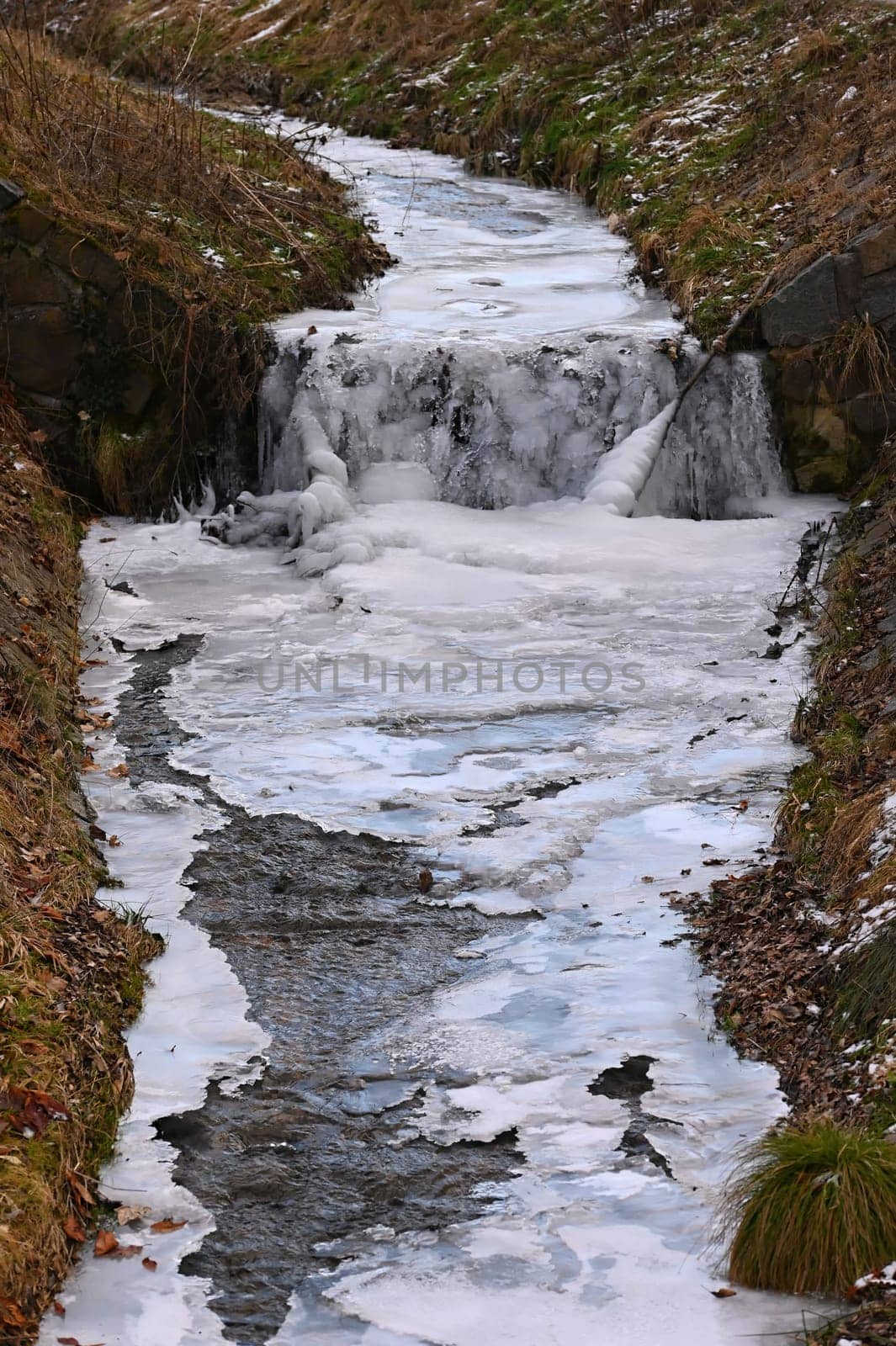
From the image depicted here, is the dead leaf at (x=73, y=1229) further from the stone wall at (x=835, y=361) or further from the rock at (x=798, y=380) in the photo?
the rock at (x=798, y=380)

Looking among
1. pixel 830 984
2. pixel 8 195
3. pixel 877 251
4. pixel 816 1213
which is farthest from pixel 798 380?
pixel 816 1213

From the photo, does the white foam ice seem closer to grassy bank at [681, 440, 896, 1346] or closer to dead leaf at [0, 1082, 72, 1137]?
dead leaf at [0, 1082, 72, 1137]

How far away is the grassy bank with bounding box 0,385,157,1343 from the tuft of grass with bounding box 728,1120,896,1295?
1.77 meters

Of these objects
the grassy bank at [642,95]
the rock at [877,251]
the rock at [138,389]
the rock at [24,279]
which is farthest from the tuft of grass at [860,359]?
the rock at [24,279]

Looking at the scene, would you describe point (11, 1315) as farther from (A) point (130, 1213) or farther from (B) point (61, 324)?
(B) point (61, 324)

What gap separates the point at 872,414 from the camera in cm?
1040

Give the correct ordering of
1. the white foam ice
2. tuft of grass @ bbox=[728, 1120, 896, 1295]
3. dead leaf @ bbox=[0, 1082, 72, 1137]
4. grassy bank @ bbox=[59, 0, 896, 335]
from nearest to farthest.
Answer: tuft of grass @ bbox=[728, 1120, 896, 1295] → the white foam ice → dead leaf @ bbox=[0, 1082, 72, 1137] → grassy bank @ bbox=[59, 0, 896, 335]

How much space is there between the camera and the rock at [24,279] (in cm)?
1037

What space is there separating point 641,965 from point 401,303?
8526 mm

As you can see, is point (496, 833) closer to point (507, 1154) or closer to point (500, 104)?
point (507, 1154)

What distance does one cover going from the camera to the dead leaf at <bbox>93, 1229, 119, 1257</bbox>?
389cm

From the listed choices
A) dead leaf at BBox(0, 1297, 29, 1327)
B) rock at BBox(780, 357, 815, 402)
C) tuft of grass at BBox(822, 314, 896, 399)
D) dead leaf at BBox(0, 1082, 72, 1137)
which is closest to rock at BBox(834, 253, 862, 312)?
tuft of grass at BBox(822, 314, 896, 399)

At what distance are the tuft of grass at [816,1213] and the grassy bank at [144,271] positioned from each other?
8.08 metres

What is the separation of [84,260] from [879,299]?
18.7 ft
